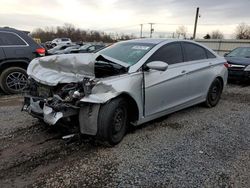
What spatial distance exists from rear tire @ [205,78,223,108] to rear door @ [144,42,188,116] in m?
1.23

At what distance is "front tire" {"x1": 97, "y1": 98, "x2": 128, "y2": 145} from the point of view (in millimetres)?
3721

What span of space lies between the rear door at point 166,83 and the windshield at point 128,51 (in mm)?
206

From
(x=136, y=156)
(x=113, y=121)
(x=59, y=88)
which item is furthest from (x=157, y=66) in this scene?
(x=59, y=88)

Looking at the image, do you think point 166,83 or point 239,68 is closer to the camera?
point 166,83

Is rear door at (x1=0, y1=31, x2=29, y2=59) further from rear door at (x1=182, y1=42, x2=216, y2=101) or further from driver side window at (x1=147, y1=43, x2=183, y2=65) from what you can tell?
rear door at (x1=182, y1=42, x2=216, y2=101)

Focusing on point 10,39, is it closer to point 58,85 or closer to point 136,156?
point 58,85

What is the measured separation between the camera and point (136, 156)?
12.3ft

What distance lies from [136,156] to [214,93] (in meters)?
3.47

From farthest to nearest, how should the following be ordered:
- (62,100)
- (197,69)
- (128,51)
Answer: (197,69) → (128,51) → (62,100)

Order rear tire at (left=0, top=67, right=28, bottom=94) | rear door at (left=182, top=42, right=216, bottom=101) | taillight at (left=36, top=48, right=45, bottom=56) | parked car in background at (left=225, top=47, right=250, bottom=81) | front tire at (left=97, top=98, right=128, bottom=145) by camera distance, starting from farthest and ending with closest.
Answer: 1. parked car in background at (left=225, top=47, right=250, bottom=81)
2. taillight at (left=36, top=48, right=45, bottom=56)
3. rear tire at (left=0, top=67, right=28, bottom=94)
4. rear door at (left=182, top=42, right=216, bottom=101)
5. front tire at (left=97, top=98, right=128, bottom=145)

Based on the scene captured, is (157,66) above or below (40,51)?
above

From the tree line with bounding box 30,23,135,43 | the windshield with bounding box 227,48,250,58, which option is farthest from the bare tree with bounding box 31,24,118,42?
the windshield with bounding box 227,48,250,58

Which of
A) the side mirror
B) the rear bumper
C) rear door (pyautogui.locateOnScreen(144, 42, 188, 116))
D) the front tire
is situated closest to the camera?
the rear bumper

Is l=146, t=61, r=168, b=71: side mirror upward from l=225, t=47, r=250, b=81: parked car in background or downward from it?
upward
